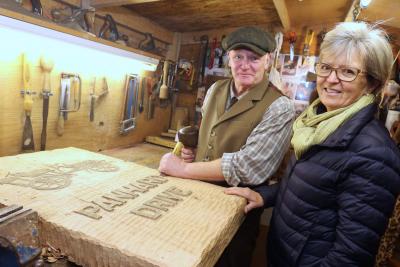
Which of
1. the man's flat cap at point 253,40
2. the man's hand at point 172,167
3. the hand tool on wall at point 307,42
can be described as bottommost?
the man's hand at point 172,167

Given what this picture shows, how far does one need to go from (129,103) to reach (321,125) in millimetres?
1819

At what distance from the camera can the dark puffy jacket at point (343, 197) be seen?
718 mm

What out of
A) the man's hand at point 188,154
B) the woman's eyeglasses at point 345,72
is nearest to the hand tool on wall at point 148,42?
the man's hand at point 188,154

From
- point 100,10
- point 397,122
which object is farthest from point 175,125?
point 397,122

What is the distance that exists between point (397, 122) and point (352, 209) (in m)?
1.15

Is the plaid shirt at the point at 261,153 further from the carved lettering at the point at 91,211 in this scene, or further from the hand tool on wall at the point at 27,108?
the hand tool on wall at the point at 27,108

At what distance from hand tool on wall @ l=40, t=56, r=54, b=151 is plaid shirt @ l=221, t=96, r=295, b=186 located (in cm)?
115

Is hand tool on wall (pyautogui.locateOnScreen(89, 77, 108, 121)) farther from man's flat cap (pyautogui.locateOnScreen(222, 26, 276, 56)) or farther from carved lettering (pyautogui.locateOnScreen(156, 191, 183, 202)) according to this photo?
carved lettering (pyautogui.locateOnScreen(156, 191, 183, 202))

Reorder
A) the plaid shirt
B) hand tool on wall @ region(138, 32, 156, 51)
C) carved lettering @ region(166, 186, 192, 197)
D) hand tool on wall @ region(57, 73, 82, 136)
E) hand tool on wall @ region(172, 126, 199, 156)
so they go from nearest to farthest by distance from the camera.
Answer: carved lettering @ region(166, 186, 192, 197)
the plaid shirt
hand tool on wall @ region(172, 126, 199, 156)
hand tool on wall @ region(57, 73, 82, 136)
hand tool on wall @ region(138, 32, 156, 51)

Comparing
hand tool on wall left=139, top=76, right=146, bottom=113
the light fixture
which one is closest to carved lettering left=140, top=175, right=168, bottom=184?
the light fixture

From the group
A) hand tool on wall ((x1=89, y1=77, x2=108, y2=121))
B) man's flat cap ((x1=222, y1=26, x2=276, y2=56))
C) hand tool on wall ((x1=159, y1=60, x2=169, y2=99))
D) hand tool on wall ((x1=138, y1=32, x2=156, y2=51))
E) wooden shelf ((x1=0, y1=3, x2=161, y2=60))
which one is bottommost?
hand tool on wall ((x1=89, y1=77, x2=108, y2=121))

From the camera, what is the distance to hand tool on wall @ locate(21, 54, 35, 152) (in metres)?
1.48

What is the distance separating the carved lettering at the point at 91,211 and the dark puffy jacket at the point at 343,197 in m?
0.59

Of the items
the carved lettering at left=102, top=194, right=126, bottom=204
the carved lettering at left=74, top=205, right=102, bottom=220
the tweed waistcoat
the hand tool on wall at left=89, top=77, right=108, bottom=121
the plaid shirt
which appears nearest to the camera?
the carved lettering at left=74, top=205, right=102, bottom=220
